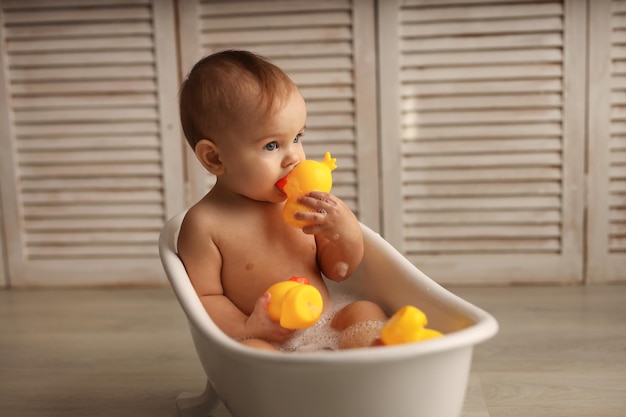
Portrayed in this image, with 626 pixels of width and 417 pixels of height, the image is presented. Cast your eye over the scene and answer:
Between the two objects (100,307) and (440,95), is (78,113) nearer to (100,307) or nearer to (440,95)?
(100,307)

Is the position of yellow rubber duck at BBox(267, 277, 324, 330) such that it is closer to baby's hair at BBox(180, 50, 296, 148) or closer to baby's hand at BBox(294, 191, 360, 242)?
baby's hand at BBox(294, 191, 360, 242)

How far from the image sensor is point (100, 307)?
64.2 inches

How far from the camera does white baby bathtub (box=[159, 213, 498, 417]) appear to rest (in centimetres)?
70

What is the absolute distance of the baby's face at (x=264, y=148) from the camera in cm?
94

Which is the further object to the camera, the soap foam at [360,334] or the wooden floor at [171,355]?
the wooden floor at [171,355]

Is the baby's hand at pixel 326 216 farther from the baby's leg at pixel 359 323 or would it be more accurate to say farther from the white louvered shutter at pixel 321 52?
the white louvered shutter at pixel 321 52

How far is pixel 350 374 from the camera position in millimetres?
710

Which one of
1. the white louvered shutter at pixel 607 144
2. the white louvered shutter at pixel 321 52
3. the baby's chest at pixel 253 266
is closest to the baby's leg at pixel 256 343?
the baby's chest at pixel 253 266

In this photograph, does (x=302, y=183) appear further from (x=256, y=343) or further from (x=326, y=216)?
(x=256, y=343)

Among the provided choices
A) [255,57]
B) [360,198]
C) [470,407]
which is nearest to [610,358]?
[470,407]

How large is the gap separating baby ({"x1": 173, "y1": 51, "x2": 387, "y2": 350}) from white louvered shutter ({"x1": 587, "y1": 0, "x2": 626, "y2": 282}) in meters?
0.88

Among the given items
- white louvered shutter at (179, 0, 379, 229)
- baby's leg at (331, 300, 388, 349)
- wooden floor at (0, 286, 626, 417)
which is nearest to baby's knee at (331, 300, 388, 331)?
baby's leg at (331, 300, 388, 349)

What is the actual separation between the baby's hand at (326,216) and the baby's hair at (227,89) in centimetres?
14

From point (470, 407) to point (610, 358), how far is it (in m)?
0.33
